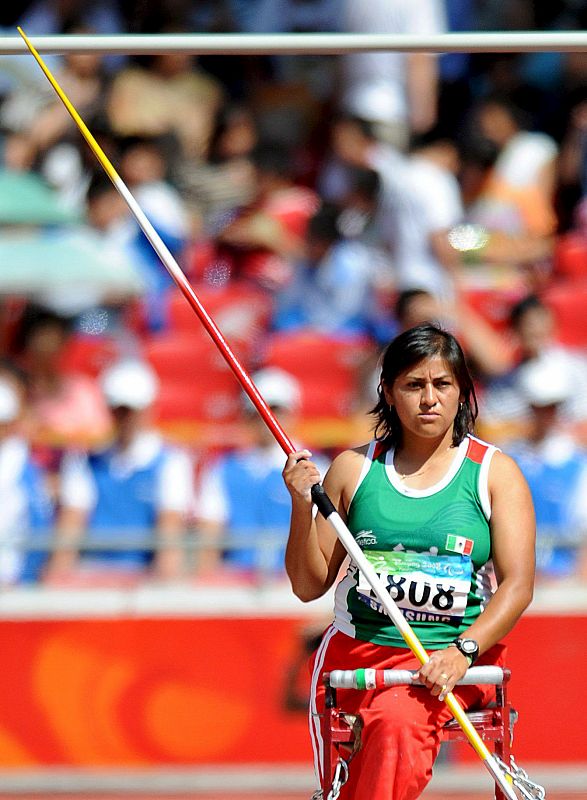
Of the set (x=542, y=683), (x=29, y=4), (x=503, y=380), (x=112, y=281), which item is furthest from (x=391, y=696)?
(x=29, y=4)

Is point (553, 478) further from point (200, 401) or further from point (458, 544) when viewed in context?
point (458, 544)

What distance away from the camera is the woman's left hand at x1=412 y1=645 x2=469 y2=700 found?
3637 mm

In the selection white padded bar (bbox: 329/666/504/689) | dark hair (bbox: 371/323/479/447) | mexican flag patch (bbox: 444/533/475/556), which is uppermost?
dark hair (bbox: 371/323/479/447)

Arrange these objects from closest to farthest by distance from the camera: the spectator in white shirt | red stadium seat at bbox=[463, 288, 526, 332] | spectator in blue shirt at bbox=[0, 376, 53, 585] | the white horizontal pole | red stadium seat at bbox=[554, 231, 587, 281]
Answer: the white horizontal pole → spectator in blue shirt at bbox=[0, 376, 53, 585] → red stadium seat at bbox=[463, 288, 526, 332] → red stadium seat at bbox=[554, 231, 587, 281] → the spectator in white shirt

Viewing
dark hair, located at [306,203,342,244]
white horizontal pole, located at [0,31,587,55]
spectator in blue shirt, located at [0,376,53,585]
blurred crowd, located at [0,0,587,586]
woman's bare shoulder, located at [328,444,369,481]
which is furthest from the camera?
dark hair, located at [306,203,342,244]

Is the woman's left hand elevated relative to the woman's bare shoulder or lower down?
lower down

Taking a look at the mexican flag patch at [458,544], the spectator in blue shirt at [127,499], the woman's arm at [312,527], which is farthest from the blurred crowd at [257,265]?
the mexican flag patch at [458,544]

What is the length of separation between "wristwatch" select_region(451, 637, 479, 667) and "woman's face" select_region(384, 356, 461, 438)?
55 cm

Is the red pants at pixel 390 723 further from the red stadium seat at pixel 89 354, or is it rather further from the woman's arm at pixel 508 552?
the red stadium seat at pixel 89 354

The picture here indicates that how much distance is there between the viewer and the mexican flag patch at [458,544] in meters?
3.78

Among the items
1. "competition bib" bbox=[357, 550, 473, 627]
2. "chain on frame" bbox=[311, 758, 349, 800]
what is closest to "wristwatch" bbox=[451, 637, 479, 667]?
"competition bib" bbox=[357, 550, 473, 627]

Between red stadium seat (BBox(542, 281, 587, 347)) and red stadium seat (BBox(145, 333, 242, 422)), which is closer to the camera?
red stadium seat (BBox(145, 333, 242, 422))

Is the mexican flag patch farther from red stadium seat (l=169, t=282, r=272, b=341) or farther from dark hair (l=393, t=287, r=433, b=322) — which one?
red stadium seat (l=169, t=282, r=272, b=341)

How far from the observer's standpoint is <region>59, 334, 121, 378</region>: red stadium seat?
881 centimetres
